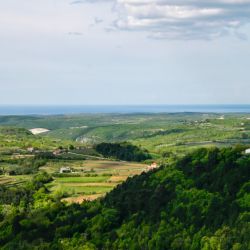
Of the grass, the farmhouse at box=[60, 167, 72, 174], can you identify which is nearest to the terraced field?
the grass

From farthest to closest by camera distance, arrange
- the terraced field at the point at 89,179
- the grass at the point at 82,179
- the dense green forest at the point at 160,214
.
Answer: the grass at the point at 82,179
the terraced field at the point at 89,179
the dense green forest at the point at 160,214

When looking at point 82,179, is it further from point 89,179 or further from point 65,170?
point 65,170

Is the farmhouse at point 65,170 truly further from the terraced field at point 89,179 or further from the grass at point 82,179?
the grass at point 82,179

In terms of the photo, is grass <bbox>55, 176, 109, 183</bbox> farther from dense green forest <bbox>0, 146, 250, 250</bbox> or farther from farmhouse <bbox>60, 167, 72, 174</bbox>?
dense green forest <bbox>0, 146, 250, 250</bbox>

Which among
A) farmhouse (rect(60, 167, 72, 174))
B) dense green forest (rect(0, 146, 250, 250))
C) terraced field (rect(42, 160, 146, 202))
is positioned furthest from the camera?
farmhouse (rect(60, 167, 72, 174))

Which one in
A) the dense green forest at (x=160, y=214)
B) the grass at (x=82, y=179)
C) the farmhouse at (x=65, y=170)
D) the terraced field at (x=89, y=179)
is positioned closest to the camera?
the dense green forest at (x=160, y=214)

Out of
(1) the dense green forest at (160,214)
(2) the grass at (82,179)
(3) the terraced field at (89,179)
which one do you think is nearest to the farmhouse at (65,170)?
(3) the terraced field at (89,179)

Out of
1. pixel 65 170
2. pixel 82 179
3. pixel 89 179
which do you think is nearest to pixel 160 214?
pixel 89 179

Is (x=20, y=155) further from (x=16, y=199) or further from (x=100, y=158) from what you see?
(x=16, y=199)
